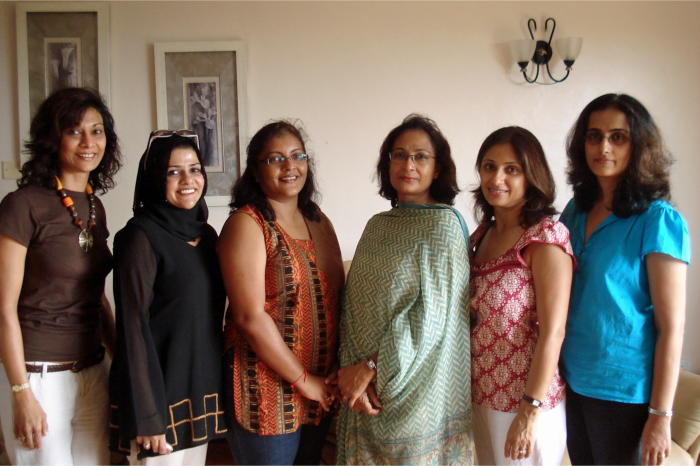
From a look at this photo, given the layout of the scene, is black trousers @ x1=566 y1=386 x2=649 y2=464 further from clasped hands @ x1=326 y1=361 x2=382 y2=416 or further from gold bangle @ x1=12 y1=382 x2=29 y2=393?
gold bangle @ x1=12 y1=382 x2=29 y2=393

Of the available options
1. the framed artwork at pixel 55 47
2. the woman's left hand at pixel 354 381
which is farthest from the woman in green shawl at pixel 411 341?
the framed artwork at pixel 55 47

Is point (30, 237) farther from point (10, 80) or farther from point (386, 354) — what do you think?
point (10, 80)

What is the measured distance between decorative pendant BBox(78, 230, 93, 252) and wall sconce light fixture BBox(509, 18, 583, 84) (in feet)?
7.86

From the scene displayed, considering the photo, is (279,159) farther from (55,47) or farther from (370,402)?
(55,47)

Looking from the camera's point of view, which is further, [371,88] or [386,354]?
[371,88]

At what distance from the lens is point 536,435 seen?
4.09 ft

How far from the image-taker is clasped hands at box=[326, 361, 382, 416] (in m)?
1.32

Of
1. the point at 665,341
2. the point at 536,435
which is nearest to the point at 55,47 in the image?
the point at 536,435

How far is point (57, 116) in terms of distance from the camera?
4.36 feet

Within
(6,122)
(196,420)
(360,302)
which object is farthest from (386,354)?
(6,122)

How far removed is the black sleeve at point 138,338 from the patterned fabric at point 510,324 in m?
0.87

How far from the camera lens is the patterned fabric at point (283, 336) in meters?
1.37

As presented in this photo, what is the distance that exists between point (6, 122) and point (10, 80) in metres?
0.24

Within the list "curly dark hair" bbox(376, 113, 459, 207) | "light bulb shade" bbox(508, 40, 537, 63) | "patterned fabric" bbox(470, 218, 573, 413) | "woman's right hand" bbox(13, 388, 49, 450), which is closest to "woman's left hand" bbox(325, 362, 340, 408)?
"patterned fabric" bbox(470, 218, 573, 413)
